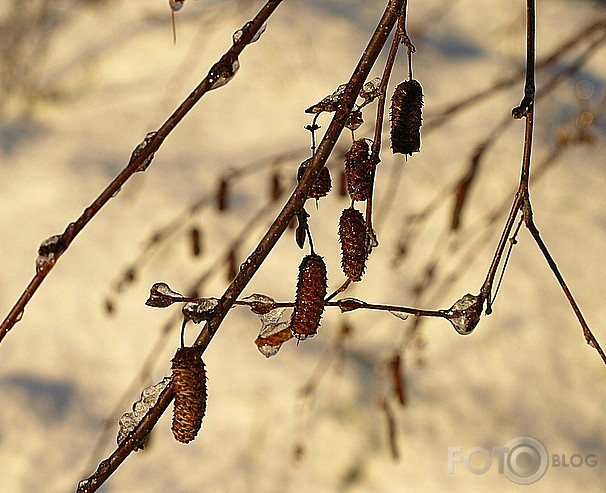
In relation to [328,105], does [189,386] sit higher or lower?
lower

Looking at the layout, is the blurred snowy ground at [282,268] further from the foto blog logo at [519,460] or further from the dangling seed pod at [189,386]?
the dangling seed pod at [189,386]

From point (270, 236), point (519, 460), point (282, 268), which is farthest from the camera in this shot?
point (282, 268)

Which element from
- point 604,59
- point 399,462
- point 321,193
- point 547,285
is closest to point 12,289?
point 399,462

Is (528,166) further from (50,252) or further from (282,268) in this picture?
(282,268)

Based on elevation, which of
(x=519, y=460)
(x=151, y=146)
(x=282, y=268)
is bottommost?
(x=151, y=146)

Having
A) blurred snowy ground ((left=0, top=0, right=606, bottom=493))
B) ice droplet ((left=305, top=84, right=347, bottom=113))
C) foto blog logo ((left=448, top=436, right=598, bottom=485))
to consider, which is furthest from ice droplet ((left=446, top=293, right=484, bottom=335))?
foto blog logo ((left=448, top=436, right=598, bottom=485))

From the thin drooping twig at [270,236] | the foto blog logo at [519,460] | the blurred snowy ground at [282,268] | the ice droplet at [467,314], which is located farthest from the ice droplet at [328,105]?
the foto blog logo at [519,460]

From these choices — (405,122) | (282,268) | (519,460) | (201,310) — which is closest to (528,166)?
(405,122)
